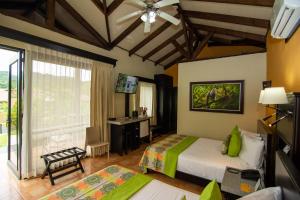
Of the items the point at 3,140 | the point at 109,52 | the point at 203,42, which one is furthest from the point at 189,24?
the point at 3,140

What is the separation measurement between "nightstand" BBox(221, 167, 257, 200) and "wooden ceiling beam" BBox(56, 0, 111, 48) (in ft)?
12.5

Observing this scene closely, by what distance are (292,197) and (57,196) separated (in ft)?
5.56

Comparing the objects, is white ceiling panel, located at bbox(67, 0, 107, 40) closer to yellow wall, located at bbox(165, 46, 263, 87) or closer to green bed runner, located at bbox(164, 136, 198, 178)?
green bed runner, located at bbox(164, 136, 198, 178)

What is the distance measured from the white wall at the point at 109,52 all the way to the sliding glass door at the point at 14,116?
54 cm

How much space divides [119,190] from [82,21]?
11.2 ft

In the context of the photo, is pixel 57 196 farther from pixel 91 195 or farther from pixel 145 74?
pixel 145 74

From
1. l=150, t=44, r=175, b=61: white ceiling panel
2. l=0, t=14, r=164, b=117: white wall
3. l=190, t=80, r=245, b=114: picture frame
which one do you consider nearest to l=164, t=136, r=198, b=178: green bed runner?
l=190, t=80, r=245, b=114: picture frame

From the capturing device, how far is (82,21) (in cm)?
339

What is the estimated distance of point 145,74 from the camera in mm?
5715

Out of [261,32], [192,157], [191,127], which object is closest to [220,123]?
[191,127]

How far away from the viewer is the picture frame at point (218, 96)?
3783mm

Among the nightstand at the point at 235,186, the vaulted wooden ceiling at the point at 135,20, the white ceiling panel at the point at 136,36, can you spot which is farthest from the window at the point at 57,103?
the nightstand at the point at 235,186

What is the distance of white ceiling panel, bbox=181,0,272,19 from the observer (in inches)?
107

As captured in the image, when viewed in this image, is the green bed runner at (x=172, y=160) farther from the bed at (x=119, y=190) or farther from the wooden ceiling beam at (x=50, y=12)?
the wooden ceiling beam at (x=50, y=12)
